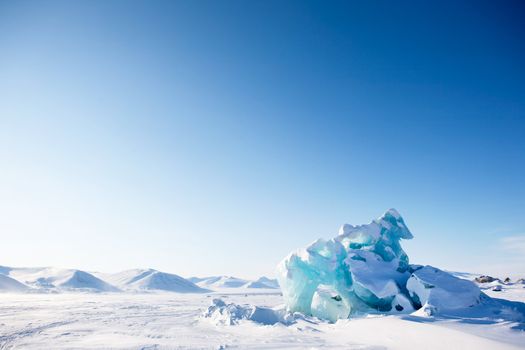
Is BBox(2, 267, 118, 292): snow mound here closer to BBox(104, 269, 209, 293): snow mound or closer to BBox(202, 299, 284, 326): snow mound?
BBox(104, 269, 209, 293): snow mound

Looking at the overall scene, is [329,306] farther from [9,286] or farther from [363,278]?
[9,286]

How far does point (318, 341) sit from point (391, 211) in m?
7.75

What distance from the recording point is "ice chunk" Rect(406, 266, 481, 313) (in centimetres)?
923

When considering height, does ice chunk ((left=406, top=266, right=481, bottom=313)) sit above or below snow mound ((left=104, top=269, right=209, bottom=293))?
above

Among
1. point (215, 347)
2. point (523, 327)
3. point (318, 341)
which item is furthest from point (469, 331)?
point (215, 347)

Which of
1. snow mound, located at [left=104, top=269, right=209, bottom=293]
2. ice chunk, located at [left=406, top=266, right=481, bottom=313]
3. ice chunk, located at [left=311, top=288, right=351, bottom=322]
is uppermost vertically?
ice chunk, located at [left=406, top=266, right=481, bottom=313]

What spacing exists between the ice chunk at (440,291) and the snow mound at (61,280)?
58.8m

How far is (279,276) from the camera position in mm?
13742

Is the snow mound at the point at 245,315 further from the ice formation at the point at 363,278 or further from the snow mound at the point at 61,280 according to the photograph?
the snow mound at the point at 61,280

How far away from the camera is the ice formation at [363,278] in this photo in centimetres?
1031

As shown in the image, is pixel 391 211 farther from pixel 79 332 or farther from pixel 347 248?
pixel 79 332

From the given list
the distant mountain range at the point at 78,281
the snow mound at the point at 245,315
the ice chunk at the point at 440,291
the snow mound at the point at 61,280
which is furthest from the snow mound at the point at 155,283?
the ice chunk at the point at 440,291

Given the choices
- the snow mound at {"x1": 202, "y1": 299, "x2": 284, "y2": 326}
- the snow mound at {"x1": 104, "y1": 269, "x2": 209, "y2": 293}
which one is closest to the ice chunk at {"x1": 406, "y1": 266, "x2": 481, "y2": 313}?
the snow mound at {"x1": 202, "y1": 299, "x2": 284, "y2": 326}

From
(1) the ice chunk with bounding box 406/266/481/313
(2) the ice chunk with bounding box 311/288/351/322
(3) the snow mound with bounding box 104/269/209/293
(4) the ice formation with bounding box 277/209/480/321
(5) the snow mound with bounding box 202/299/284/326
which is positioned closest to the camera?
(1) the ice chunk with bounding box 406/266/481/313
